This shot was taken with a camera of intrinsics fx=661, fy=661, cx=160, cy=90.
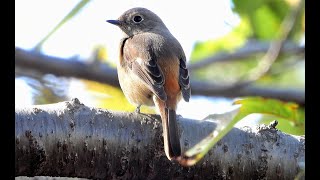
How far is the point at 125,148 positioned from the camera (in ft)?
9.10

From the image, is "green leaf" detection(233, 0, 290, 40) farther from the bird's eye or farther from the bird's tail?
the bird's tail

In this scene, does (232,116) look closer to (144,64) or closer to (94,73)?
(94,73)

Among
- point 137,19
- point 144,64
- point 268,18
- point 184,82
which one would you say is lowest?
point 184,82

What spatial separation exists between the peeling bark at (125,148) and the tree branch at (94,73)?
20.4 inches

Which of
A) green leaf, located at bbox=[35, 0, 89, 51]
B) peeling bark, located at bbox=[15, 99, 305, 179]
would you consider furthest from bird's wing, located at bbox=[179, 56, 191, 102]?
green leaf, located at bbox=[35, 0, 89, 51]

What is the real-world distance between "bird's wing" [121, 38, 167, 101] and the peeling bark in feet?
2.93

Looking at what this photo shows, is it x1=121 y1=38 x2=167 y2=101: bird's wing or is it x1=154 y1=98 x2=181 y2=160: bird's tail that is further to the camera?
x1=121 y1=38 x2=167 y2=101: bird's wing

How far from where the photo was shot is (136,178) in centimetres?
276

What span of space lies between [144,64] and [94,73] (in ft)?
2.02

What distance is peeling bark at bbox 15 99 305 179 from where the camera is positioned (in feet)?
8.65

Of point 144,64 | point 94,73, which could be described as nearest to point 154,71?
point 144,64
